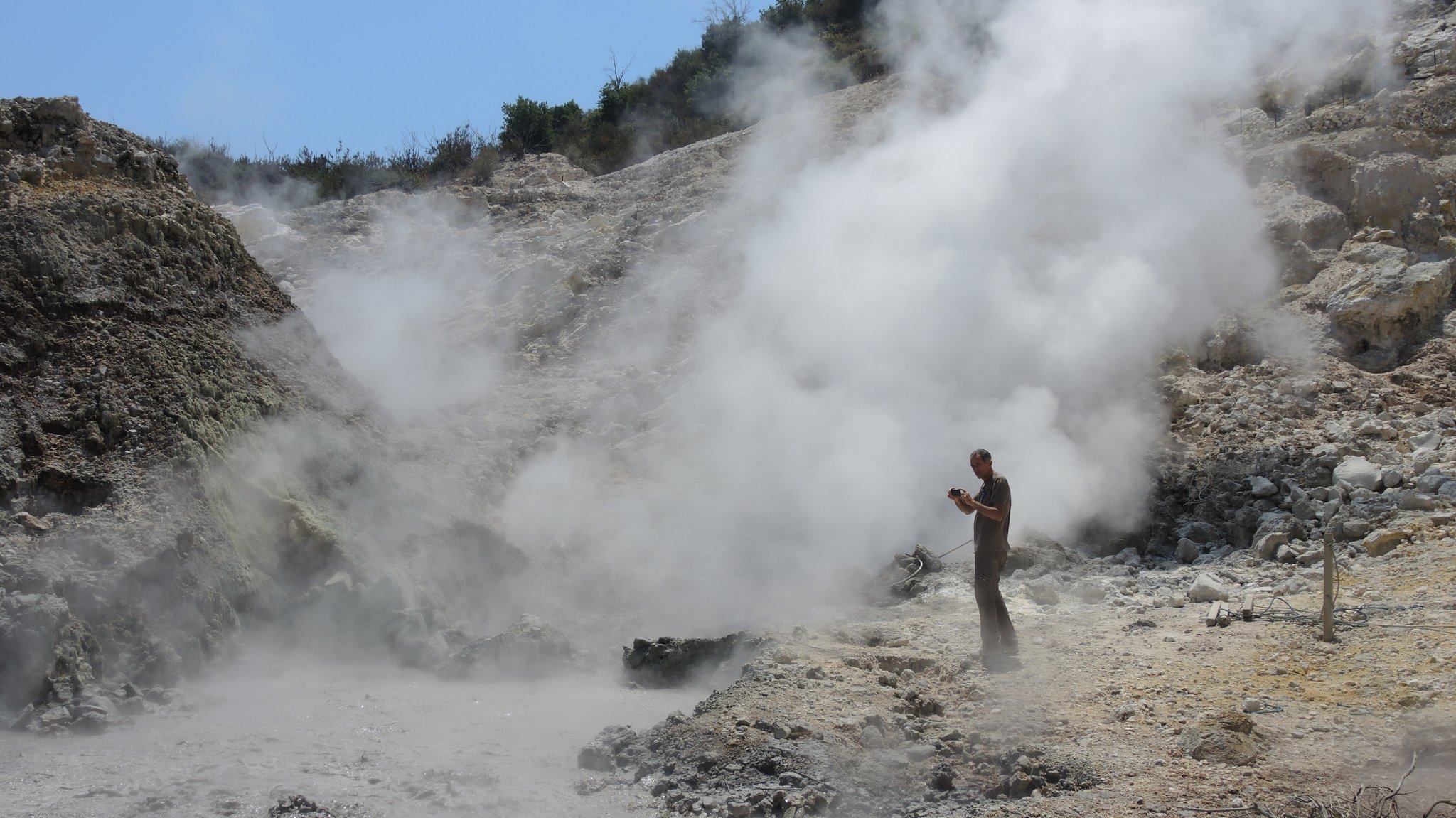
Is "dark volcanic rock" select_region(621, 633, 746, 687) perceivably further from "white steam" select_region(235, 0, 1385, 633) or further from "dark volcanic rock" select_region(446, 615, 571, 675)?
"white steam" select_region(235, 0, 1385, 633)

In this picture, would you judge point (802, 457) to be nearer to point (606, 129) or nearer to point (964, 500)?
point (964, 500)

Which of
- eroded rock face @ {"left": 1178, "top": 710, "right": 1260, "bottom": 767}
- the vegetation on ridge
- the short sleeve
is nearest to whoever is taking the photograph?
eroded rock face @ {"left": 1178, "top": 710, "right": 1260, "bottom": 767}

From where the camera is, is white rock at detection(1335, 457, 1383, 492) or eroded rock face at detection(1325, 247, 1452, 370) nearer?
white rock at detection(1335, 457, 1383, 492)

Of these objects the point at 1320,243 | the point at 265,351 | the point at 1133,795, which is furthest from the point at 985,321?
the point at 1133,795

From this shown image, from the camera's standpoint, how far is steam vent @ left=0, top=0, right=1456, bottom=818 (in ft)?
12.5

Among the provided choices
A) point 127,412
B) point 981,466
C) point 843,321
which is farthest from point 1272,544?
point 127,412

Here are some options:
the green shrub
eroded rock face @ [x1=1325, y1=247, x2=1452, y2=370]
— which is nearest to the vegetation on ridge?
the green shrub

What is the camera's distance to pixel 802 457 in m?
7.79

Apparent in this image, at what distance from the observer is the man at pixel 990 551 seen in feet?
15.7

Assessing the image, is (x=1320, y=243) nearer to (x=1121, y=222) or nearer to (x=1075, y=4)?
(x=1121, y=222)

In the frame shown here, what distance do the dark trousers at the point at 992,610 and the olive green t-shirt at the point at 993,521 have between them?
0.03 metres

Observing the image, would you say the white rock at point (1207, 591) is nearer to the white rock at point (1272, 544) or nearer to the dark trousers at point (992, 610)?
the white rock at point (1272, 544)

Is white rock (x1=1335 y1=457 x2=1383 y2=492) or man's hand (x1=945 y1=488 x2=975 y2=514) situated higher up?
man's hand (x1=945 y1=488 x2=975 y2=514)

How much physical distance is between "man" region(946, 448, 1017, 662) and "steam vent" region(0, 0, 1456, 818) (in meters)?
0.02
